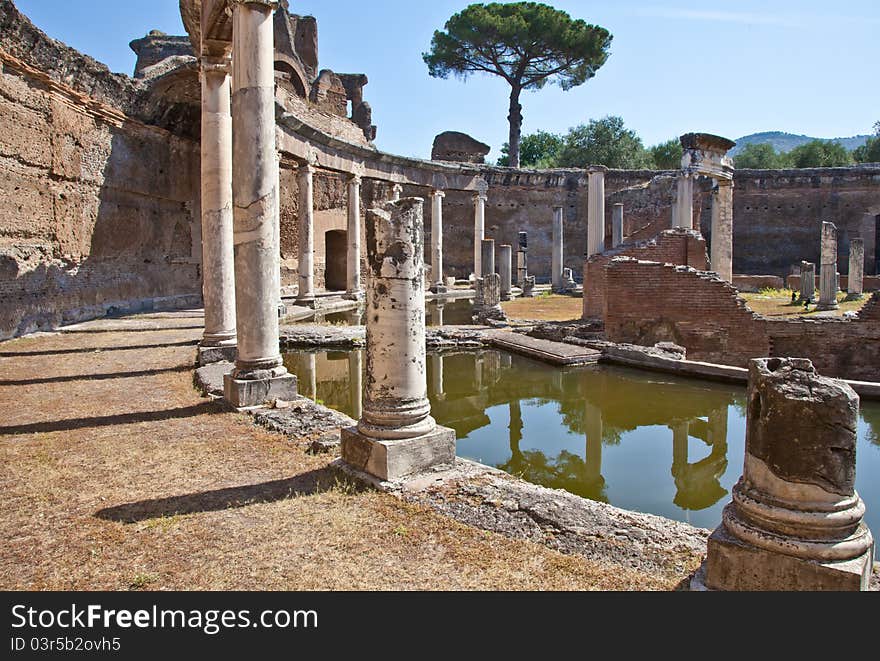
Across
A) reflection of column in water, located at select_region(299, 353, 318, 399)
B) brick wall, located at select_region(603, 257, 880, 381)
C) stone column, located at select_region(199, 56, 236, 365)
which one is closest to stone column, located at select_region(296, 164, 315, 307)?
reflection of column in water, located at select_region(299, 353, 318, 399)

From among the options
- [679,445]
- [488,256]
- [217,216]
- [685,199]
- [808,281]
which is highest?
[685,199]

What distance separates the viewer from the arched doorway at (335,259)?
28569 millimetres

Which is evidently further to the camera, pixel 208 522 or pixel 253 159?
pixel 253 159

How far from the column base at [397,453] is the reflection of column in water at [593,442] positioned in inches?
80.8

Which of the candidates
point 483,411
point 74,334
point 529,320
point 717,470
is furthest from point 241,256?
point 529,320

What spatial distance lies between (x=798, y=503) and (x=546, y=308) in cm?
1908

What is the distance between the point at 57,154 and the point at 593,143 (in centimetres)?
4424

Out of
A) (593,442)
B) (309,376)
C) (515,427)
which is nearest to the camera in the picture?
(593,442)

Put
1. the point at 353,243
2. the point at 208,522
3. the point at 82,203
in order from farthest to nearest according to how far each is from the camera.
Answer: the point at 353,243
the point at 82,203
the point at 208,522

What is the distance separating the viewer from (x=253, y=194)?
269 inches

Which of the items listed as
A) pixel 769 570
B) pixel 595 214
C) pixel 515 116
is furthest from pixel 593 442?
pixel 515 116

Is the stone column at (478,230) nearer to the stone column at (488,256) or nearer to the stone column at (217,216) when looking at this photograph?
the stone column at (488,256)

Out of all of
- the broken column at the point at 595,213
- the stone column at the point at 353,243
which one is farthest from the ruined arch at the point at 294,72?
the broken column at the point at 595,213

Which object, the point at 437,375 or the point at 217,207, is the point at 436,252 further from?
the point at 217,207
